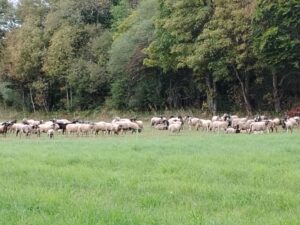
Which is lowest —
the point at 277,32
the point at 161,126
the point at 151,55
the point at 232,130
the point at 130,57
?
the point at 232,130

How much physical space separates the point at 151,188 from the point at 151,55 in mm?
42472

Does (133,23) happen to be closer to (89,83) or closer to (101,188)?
(89,83)

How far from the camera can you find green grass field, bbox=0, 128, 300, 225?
8.15 meters

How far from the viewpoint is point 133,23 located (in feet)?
195

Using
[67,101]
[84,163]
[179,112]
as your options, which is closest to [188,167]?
[84,163]

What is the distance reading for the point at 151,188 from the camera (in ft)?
35.3

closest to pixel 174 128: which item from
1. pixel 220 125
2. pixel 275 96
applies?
pixel 220 125

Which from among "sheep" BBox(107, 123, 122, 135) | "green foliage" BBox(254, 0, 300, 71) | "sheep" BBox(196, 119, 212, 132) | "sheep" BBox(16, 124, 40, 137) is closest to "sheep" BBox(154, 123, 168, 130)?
"sheep" BBox(196, 119, 212, 132)

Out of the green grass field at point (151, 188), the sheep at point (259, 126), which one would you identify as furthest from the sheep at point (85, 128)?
the green grass field at point (151, 188)

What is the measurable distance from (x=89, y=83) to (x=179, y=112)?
12.2m

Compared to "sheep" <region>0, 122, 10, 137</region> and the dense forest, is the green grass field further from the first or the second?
the dense forest

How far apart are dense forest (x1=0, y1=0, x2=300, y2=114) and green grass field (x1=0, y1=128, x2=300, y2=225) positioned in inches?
1147

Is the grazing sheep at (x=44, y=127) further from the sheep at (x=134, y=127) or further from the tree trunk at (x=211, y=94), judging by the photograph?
the tree trunk at (x=211, y=94)

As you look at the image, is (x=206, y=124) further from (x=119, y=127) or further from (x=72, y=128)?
(x=72, y=128)
